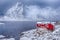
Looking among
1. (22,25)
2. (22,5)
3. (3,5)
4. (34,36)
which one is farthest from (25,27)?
(3,5)

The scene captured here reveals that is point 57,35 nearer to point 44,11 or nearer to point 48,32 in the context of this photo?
point 48,32

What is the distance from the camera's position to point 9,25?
7.52ft

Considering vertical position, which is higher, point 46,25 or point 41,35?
point 46,25

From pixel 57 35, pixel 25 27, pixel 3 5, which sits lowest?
pixel 57 35

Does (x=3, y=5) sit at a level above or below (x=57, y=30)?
above

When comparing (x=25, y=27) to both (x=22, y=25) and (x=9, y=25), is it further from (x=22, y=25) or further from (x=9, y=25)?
(x=9, y=25)

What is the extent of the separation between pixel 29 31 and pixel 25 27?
9 centimetres

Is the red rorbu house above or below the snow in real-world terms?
above

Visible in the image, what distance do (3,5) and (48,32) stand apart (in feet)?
2.75

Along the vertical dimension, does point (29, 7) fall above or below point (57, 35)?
above

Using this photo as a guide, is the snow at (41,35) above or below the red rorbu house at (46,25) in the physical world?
below

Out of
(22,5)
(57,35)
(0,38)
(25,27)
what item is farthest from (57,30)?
(0,38)

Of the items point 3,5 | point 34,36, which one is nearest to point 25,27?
point 34,36

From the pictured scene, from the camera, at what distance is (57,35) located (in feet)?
7.61
